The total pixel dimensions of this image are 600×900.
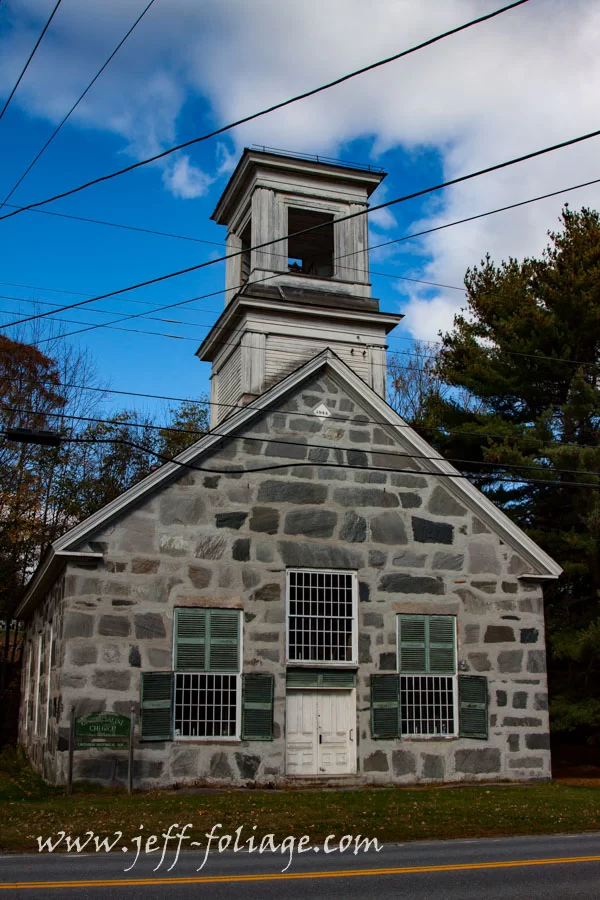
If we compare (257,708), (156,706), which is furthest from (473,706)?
(156,706)

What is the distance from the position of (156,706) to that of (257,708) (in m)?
1.83

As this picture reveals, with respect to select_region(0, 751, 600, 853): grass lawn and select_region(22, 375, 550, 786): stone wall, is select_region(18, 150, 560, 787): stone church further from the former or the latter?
select_region(0, 751, 600, 853): grass lawn

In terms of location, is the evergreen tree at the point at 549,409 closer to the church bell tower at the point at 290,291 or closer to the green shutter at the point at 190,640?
the church bell tower at the point at 290,291

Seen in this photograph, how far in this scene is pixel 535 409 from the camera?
96.1 ft

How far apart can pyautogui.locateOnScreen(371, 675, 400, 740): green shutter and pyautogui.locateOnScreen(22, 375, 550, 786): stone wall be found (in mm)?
164

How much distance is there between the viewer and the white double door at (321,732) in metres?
17.6

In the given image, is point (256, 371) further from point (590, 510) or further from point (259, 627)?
point (590, 510)

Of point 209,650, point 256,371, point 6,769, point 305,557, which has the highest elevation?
point 256,371

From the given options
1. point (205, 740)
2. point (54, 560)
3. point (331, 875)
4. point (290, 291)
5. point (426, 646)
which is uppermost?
point (290, 291)

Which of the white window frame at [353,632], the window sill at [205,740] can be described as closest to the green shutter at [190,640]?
the window sill at [205,740]

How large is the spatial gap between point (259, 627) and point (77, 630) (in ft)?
10.8

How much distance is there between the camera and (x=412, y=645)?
18.5m

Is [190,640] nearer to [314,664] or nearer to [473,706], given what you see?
[314,664]

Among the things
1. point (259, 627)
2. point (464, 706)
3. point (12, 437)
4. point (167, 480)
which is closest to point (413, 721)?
point (464, 706)
